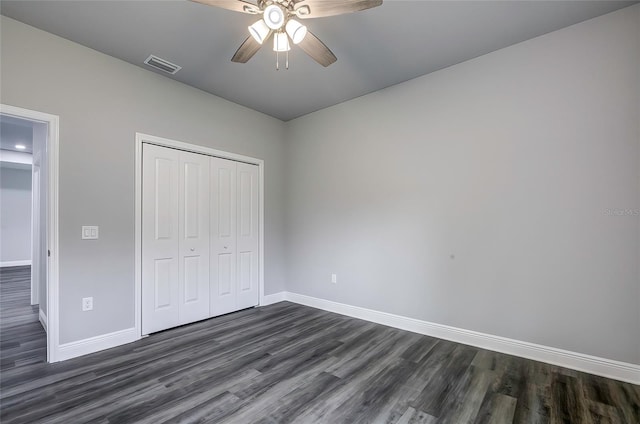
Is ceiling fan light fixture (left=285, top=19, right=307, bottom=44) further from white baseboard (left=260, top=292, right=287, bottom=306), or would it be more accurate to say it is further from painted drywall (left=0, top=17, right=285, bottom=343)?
white baseboard (left=260, top=292, right=287, bottom=306)

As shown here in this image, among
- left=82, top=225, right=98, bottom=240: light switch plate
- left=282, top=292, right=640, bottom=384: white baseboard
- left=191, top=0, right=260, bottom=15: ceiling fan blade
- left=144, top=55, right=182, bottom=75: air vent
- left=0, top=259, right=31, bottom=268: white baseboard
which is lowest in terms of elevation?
left=0, top=259, right=31, bottom=268: white baseboard

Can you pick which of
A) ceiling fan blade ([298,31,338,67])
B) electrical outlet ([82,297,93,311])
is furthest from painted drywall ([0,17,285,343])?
ceiling fan blade ([298,31,338,67])

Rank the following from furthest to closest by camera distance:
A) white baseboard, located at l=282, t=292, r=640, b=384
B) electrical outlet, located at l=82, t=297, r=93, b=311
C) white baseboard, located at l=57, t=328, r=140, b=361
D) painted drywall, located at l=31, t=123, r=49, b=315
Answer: painted drywall, located at l=31, t=123, r=49, b=315
electrical outlet, located at l=82, t=297, r=93, b=311
white baseboard, located at l=57, t=328, r=140, b=361
white baseboard, located at l=282, t=292, r=640, b=384

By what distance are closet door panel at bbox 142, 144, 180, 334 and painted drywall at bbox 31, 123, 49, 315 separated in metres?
0.85

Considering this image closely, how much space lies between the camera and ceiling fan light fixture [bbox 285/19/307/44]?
1.79m

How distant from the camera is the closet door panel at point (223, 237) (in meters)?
3.70

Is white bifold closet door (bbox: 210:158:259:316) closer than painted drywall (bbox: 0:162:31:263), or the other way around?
white bifold closet door (bbox: 210:158:259:316)

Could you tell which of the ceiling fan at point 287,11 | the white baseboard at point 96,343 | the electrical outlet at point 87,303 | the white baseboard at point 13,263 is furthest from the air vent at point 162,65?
the white baseboard at point 13,263

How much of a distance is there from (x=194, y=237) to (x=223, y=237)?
0.41 meters

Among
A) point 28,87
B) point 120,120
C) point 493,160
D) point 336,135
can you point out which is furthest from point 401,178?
point 28,87

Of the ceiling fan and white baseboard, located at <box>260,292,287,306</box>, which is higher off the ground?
the ceiling fan

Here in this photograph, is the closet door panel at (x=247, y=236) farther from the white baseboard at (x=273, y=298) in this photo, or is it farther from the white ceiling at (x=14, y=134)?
the white ceiling at (x=14, y=134)

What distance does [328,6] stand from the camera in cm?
174

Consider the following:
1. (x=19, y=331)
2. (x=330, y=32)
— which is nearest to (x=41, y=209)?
(x=19, y=331)
